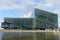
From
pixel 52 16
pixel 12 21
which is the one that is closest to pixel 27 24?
pixel 12 21

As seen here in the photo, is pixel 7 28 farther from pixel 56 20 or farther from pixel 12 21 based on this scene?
pixel 56 20

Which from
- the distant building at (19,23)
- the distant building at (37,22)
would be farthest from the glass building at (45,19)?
the distant building at (19,23)

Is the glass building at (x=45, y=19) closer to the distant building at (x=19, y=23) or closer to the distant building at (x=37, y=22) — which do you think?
the distant building at (x=37, y=22)

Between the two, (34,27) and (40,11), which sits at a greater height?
(40,11)

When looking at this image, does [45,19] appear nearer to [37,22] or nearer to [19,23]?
[37,22]

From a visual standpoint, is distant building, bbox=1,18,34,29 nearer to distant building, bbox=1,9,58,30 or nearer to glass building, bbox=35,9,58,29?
distant building, bbox=1,9,58,30

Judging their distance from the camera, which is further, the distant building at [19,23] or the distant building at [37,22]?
the distant building at [19,23]

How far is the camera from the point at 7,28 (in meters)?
53.1

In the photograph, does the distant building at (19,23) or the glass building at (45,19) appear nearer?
the glass building at (45,19)

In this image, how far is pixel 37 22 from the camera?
5347cm

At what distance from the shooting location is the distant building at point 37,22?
53.4 m

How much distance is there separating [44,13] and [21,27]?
9.53m

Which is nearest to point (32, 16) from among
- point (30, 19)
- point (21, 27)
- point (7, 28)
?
point (30, 19)

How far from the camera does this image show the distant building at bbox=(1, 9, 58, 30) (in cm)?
5338
